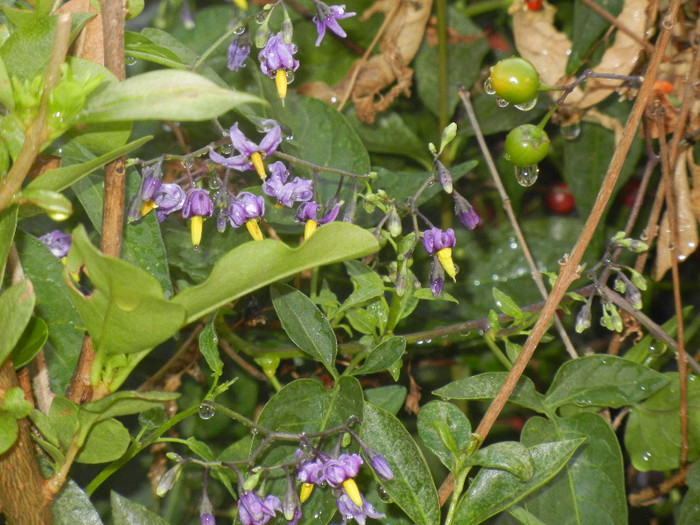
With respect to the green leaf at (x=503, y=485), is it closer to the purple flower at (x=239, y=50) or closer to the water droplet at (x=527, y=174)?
the water droplet at (x=527, y=174)

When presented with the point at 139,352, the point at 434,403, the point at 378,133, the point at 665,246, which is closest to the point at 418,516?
the point at 434,403

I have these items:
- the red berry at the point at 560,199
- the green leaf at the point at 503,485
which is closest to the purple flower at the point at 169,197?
the green leaf at the point at 503,485

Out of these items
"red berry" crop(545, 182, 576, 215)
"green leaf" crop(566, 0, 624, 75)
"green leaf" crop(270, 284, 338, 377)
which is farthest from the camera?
"red berry" crop(545, 182, 576, 215)

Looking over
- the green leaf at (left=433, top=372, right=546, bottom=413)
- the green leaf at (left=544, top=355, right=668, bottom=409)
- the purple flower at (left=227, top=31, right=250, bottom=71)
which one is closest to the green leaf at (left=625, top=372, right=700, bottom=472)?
the green leaf at (left=544, top=355, right=668, bottom=409)

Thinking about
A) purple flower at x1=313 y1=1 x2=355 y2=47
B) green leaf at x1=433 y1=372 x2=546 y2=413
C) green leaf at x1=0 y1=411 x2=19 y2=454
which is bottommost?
green leaf at x1=433 y1=372 x2=546 y2=413

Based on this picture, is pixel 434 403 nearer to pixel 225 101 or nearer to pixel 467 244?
pixel 225 101

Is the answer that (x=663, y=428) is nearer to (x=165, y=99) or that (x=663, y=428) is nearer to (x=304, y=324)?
(x=304, y=324)

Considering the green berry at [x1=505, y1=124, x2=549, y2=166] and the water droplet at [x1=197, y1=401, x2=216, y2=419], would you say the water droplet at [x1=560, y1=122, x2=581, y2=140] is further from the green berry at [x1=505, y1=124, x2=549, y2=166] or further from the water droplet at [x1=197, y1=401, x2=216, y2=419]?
the water droplet at [x1=197, y1=401, x2=216, y2=419]
